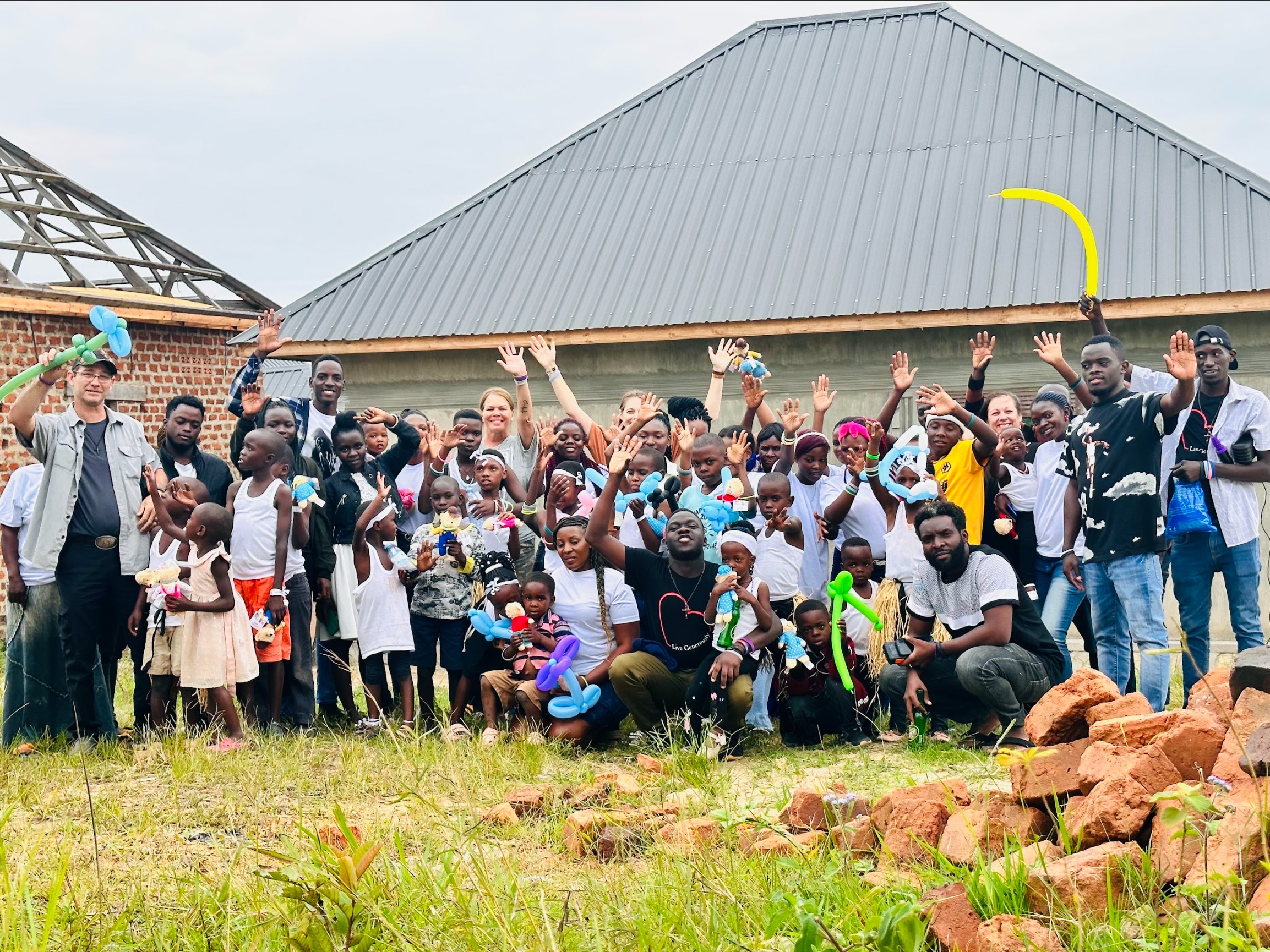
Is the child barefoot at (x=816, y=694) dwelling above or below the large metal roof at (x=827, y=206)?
below

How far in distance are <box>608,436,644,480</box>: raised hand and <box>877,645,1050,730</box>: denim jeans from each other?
1602mm

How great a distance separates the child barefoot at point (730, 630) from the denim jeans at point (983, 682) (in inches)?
26.2

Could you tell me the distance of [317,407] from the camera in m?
7.19

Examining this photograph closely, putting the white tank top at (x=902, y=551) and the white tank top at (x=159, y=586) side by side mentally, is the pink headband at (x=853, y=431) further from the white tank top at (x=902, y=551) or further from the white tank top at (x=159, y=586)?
the white tank top at (x=159, y=586)

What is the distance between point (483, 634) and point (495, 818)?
1949mm

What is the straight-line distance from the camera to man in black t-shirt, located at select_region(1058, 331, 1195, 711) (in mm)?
5770

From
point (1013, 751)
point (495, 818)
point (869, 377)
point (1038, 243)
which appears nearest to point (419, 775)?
point (495, 818)

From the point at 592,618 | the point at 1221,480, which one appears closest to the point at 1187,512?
the point at 1221,480

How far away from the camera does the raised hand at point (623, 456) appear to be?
611cm

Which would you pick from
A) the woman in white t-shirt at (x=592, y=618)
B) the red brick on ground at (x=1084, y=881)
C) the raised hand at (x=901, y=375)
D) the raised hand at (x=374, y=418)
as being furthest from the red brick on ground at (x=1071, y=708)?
the raised hand at (x=374, y=418)

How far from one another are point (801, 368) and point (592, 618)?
508cm

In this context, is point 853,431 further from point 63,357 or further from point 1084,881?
point 63,357

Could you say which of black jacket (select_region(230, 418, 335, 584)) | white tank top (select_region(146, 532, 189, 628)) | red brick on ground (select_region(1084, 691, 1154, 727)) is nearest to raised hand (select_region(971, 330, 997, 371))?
red brick on ground (select_region(1084, 691, 1154, 727))

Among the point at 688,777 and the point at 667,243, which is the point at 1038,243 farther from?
the point at 688,777
